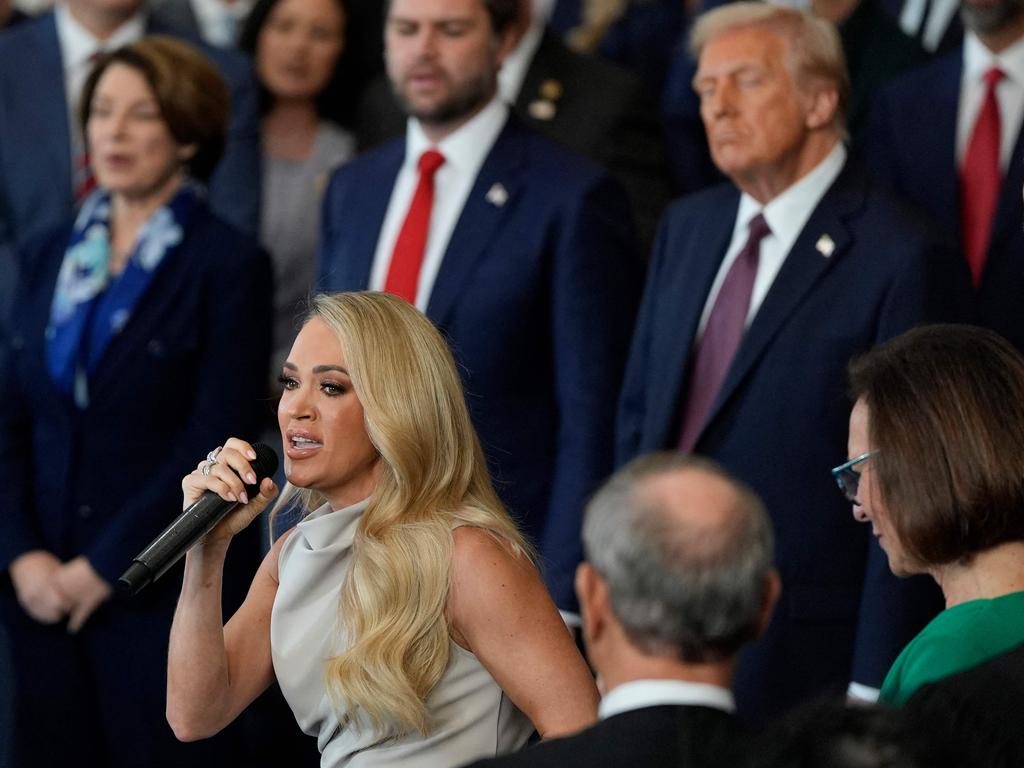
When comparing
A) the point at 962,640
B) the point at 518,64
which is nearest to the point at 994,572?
the point at 962,640

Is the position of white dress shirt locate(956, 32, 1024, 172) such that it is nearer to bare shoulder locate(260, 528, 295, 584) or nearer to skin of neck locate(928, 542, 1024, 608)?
skin of neck locate(928, 542, 1024, 608)

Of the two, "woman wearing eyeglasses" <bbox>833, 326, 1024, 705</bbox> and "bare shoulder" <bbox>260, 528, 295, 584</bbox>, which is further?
"bare shoulder" <bbox>260, 528, 295, 584</bbox>

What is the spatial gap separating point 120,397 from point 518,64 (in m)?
1.59

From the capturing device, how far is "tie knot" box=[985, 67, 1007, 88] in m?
4.42

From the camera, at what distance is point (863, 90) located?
5031 millimetres

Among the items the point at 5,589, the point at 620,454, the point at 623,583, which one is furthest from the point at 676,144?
the point at 623,583

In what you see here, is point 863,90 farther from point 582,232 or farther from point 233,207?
point 233,207

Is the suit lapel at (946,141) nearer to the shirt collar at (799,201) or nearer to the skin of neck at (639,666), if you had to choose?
the shirt collar at (799,201)

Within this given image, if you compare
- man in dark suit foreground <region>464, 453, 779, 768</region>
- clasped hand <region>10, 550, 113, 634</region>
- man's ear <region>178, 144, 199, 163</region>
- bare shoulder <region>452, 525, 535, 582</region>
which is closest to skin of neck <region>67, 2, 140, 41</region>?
man's ear <region>178, 144, 199, 163</region>

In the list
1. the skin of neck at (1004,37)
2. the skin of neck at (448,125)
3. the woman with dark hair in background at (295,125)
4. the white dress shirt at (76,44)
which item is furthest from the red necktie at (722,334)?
the white dress shirt at (76,44)

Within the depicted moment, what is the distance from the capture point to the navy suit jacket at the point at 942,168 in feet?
13.6

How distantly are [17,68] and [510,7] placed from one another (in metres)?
1.54

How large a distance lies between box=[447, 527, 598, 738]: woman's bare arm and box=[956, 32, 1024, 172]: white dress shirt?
2060 mm

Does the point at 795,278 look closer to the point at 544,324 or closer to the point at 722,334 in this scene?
the point at 722,334
